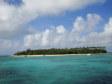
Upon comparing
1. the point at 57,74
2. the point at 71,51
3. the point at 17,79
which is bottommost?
the point at 17,79

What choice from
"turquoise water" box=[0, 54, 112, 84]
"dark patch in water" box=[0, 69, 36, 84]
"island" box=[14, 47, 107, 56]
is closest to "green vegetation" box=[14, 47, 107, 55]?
"island" box=[14, 47, 107, 56]

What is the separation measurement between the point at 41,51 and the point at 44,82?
119m

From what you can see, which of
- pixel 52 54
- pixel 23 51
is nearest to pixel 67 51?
pixel 52 54

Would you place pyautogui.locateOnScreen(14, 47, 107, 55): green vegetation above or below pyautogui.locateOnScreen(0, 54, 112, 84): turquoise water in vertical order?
above

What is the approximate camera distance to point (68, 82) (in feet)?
67.2

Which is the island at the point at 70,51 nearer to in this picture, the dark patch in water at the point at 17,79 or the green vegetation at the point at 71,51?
the green vegetation at the point at 71,51

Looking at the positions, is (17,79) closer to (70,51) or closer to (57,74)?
(57,74)

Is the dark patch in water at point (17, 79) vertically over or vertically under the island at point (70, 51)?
under

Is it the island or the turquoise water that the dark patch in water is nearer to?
the turquoise water

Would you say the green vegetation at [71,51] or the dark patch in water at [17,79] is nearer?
the dark patch in water at [17,79]

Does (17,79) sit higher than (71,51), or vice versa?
(71,51)

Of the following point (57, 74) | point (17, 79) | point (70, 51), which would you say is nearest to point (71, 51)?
point (70, 51)

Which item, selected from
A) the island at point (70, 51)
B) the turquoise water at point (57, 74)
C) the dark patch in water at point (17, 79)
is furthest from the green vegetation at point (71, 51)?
the dark patch in water at point (17, 79)

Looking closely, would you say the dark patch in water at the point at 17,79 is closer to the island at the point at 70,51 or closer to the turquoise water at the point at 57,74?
the turquoise water at the point at 57,74
